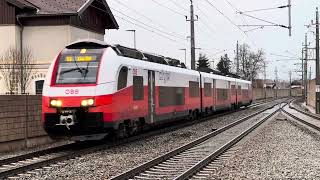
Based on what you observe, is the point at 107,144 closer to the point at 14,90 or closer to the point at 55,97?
the point at 55,97

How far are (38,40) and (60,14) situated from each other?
2703 mm

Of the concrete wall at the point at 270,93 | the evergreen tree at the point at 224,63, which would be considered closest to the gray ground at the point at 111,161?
the concrete wall at the point at 270,93

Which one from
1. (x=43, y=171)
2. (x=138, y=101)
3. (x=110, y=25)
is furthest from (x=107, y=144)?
(x=110, y=25)

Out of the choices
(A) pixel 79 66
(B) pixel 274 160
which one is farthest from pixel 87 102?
(B) pixel 274 160

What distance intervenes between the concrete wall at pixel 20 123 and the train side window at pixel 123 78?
10.2ft

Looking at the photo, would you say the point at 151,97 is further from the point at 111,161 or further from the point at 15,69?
the point at 15,69

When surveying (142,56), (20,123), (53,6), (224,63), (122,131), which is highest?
(53,6)

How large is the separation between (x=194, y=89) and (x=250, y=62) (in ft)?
263

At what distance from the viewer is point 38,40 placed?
36.1 m

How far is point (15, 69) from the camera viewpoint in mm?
35219

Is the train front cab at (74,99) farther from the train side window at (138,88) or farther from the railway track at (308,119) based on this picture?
the railway track at (308,119)

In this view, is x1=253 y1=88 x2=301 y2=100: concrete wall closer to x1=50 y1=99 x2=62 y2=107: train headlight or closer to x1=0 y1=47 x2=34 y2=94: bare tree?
x1=0 y1=47 x2=34 y2=94: bare tree

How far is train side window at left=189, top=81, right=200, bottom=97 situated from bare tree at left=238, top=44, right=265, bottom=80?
2907 inches

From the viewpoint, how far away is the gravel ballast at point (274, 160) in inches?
412
